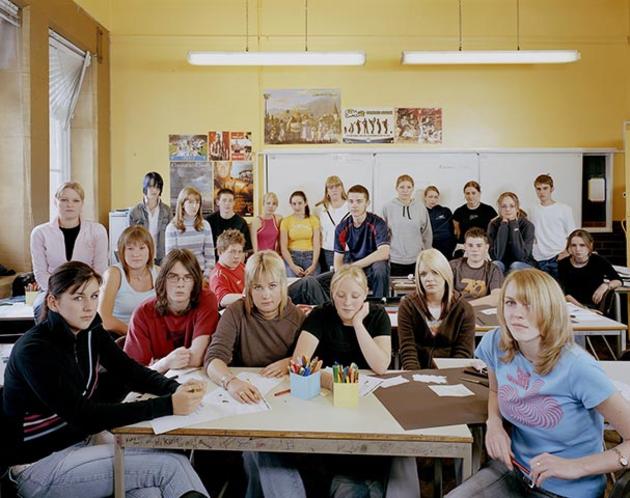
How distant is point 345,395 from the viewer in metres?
1.92

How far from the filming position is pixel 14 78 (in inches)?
185

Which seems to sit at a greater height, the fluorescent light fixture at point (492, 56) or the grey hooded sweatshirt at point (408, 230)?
the fluorescent light fixture at point (492, 56)

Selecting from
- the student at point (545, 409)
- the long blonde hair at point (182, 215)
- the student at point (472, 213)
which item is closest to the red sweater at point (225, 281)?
the long blonde hair at point (182, 215)

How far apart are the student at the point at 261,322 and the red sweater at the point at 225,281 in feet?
4.05

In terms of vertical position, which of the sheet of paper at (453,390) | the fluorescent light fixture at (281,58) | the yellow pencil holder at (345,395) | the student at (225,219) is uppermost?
the fluorescent light fixture at (281,58)

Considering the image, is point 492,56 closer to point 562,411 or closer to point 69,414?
point 562,411

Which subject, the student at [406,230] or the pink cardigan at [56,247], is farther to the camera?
the student at [406,230]

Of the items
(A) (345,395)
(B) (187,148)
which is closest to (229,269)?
(A) (345,395)

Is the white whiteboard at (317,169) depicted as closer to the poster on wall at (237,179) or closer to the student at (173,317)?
the poster on wall at (237,179)

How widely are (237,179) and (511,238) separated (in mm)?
3180

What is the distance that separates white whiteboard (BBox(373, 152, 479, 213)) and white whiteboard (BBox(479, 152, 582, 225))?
0.19m

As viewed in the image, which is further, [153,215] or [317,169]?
[317,169]

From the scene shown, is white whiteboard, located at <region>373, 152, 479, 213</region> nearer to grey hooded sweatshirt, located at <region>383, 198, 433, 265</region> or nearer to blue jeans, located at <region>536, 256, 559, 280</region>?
grey hooded sweatshirt, located at <region>383, 198, 433, 265</region>

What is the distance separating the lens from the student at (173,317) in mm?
2465
